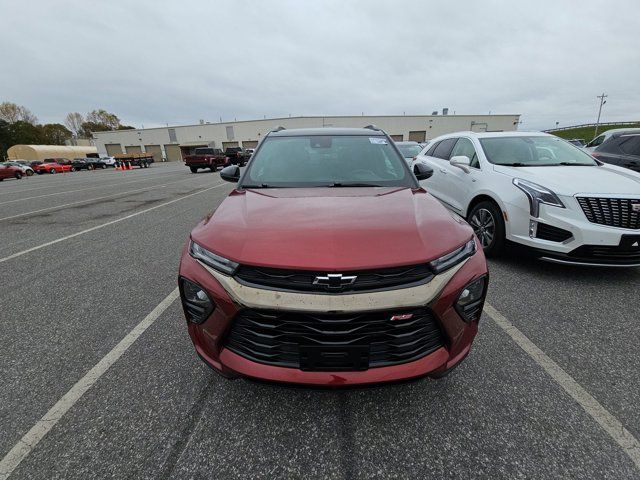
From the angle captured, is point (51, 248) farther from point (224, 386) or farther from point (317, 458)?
point (317, 458)

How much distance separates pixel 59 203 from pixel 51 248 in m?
6.48

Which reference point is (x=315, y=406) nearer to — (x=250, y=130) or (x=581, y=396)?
(x=581, y=396)

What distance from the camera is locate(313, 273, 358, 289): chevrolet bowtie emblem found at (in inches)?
57.4

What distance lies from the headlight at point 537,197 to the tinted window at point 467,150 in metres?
1.15

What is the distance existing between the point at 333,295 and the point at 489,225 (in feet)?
11.6

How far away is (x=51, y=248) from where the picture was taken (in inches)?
199

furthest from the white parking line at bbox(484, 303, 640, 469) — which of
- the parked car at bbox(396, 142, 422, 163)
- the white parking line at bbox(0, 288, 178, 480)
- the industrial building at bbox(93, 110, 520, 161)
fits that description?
the industrial building at bbox(93, 110, 520, 161)

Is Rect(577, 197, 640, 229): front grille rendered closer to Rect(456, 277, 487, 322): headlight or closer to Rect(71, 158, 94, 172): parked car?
Rect(456, 277, 487, 322): headlight

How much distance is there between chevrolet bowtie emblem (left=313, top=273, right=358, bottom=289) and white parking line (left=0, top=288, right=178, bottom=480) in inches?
69.7

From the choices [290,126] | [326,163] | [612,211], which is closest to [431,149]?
[612,211]

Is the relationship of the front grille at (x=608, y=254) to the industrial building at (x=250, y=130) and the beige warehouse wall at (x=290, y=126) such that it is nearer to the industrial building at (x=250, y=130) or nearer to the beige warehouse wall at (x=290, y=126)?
the beige warehouse wall at (x=290, y=126)

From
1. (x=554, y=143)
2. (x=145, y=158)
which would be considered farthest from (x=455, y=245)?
(x=145, y=158)

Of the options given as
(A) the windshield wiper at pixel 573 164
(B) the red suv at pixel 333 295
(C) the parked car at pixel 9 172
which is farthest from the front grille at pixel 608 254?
(C) the parked car at pixel 9 172

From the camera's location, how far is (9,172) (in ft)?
87.8
